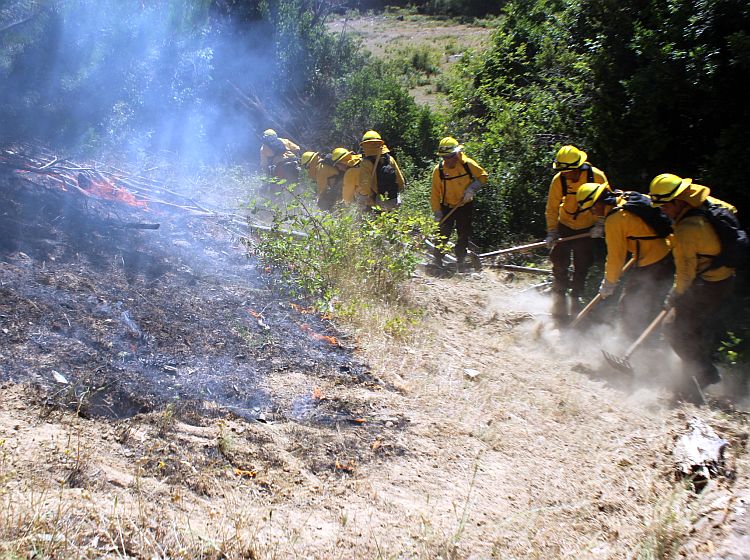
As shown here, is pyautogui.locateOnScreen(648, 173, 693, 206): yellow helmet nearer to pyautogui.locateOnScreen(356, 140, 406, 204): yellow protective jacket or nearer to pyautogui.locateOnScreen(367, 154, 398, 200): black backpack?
pyautogui.locateOnScreen(367, 154, 398, 200): black backpack

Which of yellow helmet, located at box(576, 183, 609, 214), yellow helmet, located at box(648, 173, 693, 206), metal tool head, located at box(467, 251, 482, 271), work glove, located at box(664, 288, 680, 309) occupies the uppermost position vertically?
yellow helmet, located at box(648, 173, 693, 206)

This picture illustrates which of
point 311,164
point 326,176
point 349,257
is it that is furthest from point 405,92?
point 349,257

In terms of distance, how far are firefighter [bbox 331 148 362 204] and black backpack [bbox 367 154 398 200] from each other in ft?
0.88

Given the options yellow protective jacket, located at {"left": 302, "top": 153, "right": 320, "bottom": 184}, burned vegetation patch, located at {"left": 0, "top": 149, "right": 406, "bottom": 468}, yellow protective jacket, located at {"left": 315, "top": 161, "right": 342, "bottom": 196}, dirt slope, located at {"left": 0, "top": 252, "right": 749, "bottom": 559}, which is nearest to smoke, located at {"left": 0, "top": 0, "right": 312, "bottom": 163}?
burned vegetation patch, located at {"left": 0, "top": 149, "right": 406, "bottom": 468}

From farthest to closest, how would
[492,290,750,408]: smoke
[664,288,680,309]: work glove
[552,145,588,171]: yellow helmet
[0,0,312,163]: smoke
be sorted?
[0,0,312,163]: smoke → [552,145,588,171]: yellow helmet → [492,290,750,408]: smoke → [664,288,680,309]: work glove

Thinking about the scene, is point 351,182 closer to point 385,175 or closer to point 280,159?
point 385,175

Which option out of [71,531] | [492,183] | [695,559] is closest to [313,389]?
[71,531]

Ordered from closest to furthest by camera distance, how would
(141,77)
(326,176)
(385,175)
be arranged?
(385,175), (326,176), (141,77)

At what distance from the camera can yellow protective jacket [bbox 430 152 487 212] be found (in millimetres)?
8602

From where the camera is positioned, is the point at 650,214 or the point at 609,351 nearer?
the point at 650,214

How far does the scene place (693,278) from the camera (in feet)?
17.4

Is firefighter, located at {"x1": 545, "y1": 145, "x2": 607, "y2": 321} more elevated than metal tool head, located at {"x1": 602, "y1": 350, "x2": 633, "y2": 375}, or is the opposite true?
firefighter, located at {"x1": 545, "y1": 145, "x2": 607, "y2": 321}

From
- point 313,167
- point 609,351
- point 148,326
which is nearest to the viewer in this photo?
point 148,326

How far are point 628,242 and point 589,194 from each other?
2.08 ft
